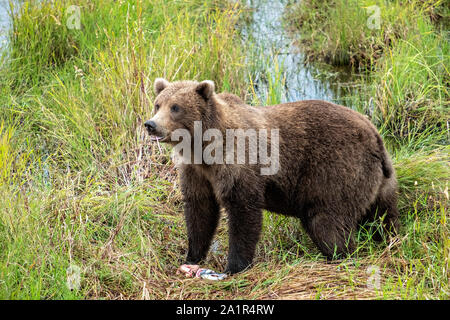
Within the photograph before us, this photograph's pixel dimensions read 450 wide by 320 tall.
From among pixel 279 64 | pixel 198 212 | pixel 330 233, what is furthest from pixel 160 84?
pixel 279 64

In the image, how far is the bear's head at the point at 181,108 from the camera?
459cm

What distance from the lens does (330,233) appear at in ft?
16.3

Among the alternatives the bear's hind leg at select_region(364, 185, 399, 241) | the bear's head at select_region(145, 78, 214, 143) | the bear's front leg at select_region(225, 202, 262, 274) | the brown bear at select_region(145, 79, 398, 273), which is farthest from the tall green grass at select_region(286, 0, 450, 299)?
the bear's head at select_region(145, 78, 214, 143)

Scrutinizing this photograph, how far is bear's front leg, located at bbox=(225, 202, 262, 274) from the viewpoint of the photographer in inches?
190

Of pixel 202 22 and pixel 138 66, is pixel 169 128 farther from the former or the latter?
pixel 202 22

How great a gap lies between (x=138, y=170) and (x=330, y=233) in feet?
6.97

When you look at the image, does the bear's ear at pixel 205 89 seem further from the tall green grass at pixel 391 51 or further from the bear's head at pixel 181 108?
the tall green grass at pixel 391 51

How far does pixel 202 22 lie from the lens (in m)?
9.48

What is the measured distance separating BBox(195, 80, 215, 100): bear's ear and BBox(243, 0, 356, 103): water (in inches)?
88.2

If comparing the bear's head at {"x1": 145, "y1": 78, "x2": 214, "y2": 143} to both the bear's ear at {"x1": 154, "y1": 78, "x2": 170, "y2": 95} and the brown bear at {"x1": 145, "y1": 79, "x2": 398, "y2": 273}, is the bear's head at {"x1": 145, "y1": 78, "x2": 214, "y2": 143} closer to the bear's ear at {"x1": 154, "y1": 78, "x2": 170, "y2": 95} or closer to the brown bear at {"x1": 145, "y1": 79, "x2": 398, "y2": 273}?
the brown bear at {"x1": 145, "y1": 79, "x2": 398, "y2": 273}

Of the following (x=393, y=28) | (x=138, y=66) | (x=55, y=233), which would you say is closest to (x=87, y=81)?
(x=138, y=66)

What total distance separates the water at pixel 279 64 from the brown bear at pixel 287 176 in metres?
1.87
